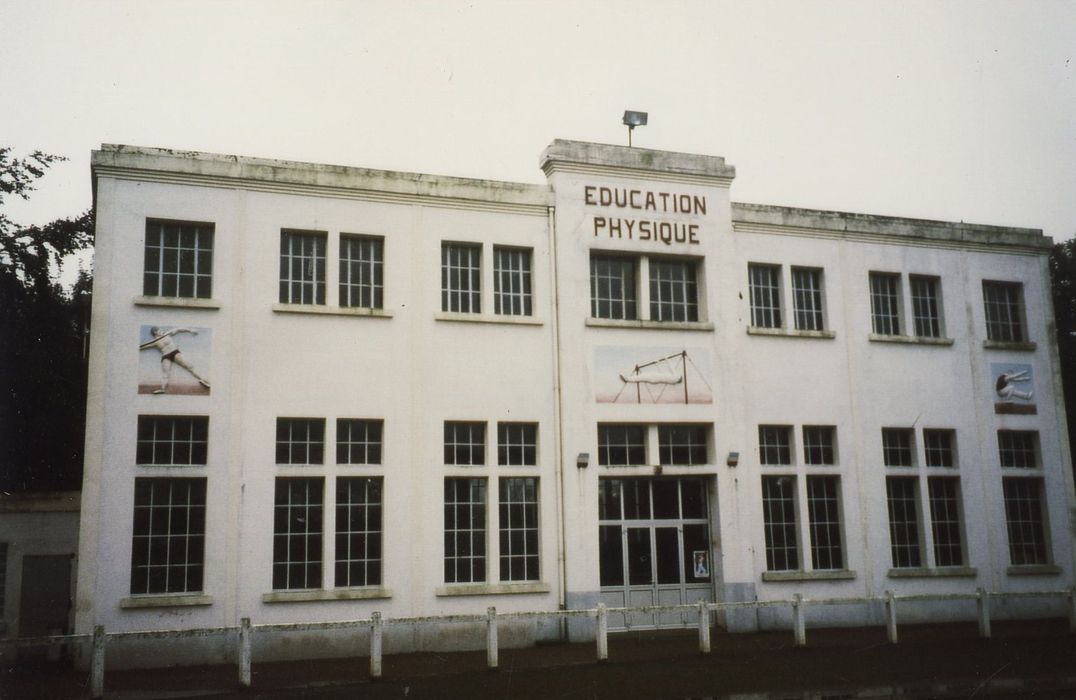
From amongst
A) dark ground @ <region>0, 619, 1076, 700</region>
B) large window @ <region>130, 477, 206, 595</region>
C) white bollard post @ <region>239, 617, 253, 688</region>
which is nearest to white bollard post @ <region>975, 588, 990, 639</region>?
dark ground @ <region>0, 619, 1076, 700</region>

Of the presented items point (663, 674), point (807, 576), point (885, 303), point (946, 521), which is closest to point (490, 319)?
point (663, 674)

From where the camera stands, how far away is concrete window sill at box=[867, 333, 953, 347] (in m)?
22.1

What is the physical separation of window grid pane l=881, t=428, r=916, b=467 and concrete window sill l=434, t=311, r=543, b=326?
9001 millimetres

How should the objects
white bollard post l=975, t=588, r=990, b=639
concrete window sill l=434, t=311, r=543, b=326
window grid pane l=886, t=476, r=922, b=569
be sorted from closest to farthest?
white bollard post l=975, t=588, r=990, b=639, concrete window sill l=434, t=311, r=543, b=326, window grid pane l=886, t=476, r=922, b=569

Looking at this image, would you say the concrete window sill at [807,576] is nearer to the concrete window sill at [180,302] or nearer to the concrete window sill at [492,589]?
the concrete window sill at [492,589]

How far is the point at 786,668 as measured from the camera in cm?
1466

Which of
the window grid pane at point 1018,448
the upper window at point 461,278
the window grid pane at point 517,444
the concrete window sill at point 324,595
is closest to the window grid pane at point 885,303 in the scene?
the window grid pane at point 1018,448

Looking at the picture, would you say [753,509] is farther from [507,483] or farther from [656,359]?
[507,483]

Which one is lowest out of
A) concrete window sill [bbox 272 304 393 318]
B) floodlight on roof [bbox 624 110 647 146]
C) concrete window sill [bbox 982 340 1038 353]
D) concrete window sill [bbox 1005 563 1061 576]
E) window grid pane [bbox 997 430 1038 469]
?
concrete window sill [bbox 1005 563 1061 576]

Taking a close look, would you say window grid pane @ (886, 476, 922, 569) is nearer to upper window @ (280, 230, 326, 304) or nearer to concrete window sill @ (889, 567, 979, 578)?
concrete window sill @ (889, 567, 979, 578)

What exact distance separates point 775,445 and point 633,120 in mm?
8178

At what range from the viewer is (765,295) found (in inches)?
862

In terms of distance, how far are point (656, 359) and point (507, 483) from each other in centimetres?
427

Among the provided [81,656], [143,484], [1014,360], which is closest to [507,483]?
[143,484]
